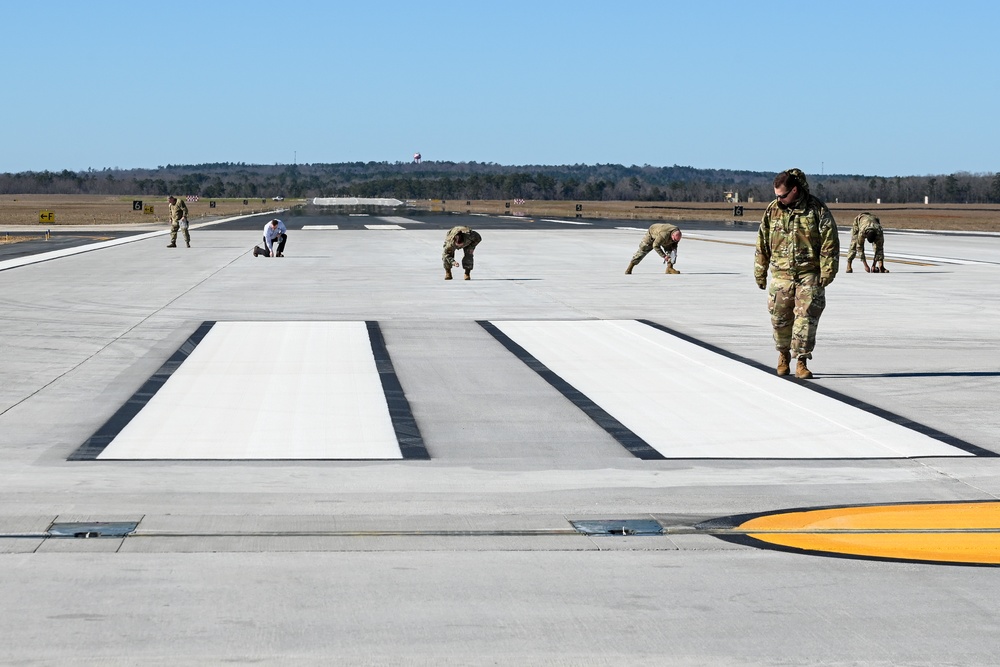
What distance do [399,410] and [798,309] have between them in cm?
392

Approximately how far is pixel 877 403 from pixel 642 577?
553 cm

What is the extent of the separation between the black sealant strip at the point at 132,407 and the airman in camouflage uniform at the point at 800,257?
5.44 m

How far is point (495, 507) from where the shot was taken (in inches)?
267

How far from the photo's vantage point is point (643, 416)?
981 cm

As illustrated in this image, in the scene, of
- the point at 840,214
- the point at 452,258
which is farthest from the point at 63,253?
the point at 840,214

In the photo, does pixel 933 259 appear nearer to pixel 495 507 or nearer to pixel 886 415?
pixel 886 415

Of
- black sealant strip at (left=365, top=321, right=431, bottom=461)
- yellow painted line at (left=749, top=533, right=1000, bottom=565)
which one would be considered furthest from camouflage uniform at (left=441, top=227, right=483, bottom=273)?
yellow painted line at (left=749, top=533, right=1000, bottom=565)

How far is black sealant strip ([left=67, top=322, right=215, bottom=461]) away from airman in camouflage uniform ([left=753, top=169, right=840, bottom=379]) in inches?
214

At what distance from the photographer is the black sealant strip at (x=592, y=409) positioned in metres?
8.48

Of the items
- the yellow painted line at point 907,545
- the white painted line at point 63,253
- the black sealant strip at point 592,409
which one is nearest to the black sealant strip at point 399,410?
the black sealant strip at point 592,409

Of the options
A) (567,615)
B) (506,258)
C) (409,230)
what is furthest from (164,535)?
(409,230)

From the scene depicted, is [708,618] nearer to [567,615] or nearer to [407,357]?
[567,615]

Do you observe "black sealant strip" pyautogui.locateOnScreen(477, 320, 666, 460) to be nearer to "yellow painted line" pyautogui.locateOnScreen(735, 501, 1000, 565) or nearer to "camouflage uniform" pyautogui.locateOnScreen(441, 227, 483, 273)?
"yellow painted line" pyautogui.locateOnScreen(735, 501, 1000, 565)

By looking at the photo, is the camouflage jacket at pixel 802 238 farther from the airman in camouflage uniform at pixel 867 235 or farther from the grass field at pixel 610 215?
the grass field at pixel 610 215
